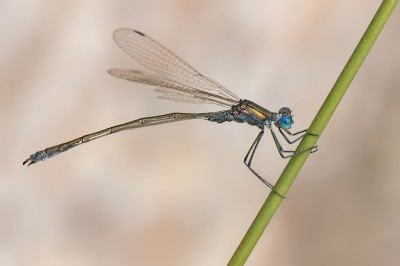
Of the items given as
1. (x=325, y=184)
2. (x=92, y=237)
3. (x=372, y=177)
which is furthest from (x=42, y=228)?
(x=372, y=177)

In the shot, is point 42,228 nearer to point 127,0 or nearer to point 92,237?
point 92,237

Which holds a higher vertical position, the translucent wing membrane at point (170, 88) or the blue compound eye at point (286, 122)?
the blue compound eye at point (286, 122)

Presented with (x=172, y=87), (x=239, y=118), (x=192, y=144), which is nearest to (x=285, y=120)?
(x=239, y=118)

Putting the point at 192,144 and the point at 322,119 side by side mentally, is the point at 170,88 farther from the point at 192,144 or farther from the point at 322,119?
the point at 322,119

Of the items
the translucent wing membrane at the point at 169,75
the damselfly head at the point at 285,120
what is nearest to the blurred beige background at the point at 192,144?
the translucent wing membrane at the point at 169,75

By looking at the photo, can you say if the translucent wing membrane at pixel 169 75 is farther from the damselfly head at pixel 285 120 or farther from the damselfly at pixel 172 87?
the damselfly head at pixel 285 120

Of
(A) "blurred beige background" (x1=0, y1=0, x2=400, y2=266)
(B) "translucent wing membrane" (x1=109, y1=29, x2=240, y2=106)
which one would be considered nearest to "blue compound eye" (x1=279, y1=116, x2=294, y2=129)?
(B) "translucent wing membrane" (x1=109, y1=29, x2=240, y2=106)
